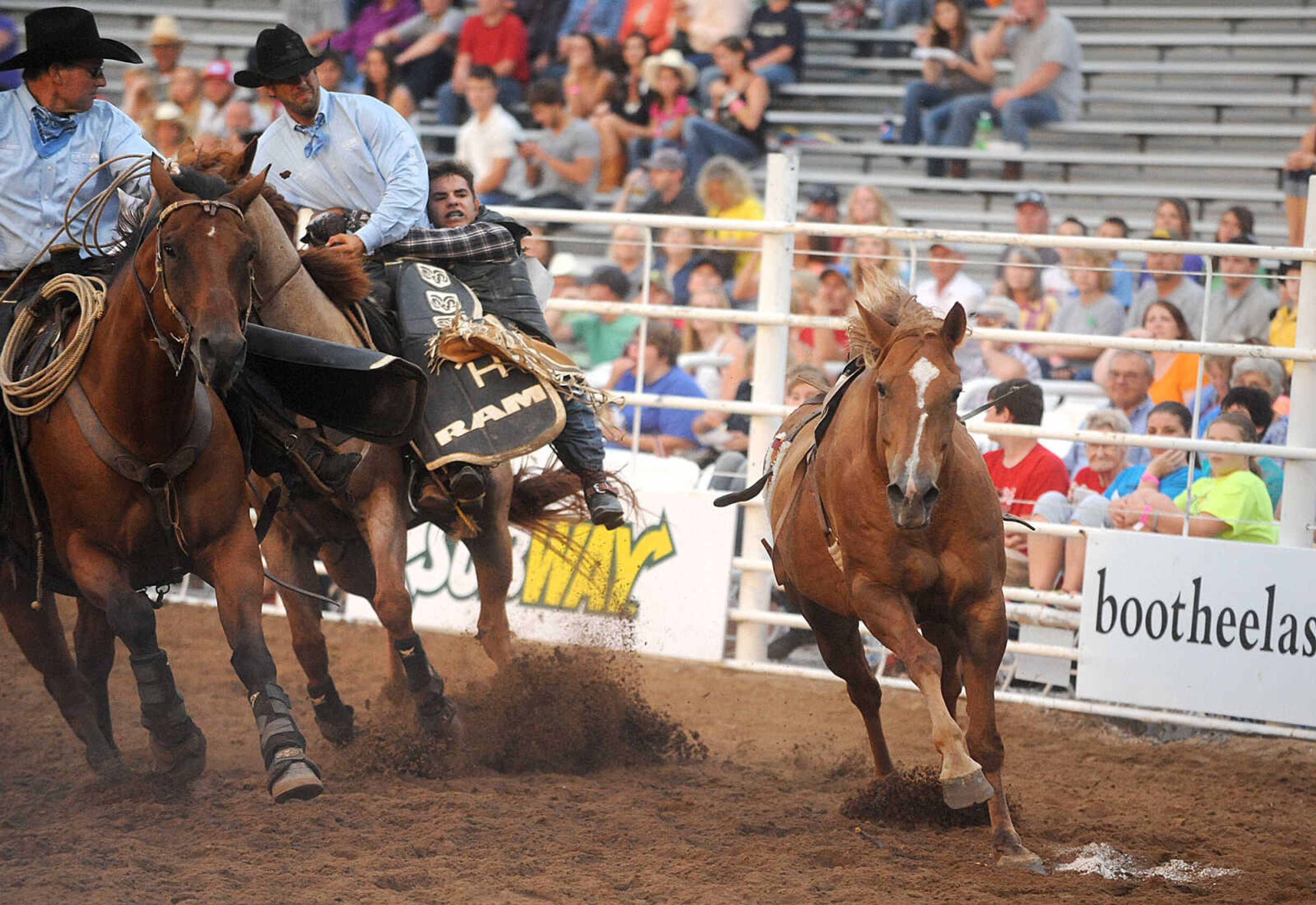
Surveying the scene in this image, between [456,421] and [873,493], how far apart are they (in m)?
1.68

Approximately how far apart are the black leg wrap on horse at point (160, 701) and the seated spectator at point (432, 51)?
9.83 m

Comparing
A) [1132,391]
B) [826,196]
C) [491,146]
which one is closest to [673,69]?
[491,146]

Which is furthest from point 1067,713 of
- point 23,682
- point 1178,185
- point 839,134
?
point 839,134

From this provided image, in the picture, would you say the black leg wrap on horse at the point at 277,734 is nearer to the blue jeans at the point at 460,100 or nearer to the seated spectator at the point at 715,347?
the seated spectator at the point at 715,347

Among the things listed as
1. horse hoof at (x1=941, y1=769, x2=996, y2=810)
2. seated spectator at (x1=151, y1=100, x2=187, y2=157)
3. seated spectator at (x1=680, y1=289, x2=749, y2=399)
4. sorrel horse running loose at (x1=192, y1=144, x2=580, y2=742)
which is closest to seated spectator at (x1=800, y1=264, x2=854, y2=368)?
seated spectator at (x1=680, y1=289, x2=749, y2=399)

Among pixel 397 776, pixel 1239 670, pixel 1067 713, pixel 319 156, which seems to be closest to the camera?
pixel 397 776

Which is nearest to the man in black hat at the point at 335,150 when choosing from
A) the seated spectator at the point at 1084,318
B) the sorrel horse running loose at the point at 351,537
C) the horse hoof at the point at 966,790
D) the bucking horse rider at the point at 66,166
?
the sorrel horse running loose at the point at 351,537

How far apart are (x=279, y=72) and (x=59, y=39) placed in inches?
33.2

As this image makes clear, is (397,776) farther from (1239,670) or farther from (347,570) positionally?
(1239,670)

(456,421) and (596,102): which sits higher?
(596,102)

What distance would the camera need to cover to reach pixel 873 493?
4566mm

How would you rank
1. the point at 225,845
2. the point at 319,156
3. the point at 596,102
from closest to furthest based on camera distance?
the point at 225,845
the point at 319,156
the point at 596,102

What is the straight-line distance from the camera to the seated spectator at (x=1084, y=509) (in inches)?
275

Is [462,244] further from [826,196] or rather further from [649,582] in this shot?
[826,196]
